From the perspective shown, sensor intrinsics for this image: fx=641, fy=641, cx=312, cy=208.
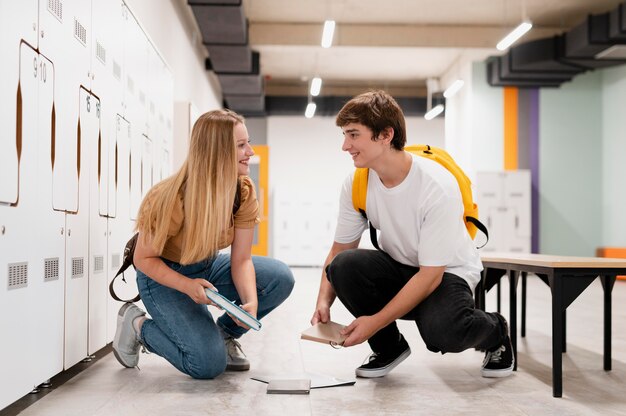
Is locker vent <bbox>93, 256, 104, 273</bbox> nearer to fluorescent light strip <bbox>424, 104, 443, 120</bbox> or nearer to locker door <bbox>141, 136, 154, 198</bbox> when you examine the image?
locker door <bbox>141, 136, 154, 198</bbox>

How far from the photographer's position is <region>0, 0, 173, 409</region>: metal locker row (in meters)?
1.95

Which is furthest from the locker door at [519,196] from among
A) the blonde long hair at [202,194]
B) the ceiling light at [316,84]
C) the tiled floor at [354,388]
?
the blonde long hair at [202,194]

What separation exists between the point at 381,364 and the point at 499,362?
1.53ft

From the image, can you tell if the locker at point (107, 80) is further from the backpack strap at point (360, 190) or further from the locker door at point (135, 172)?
the backpack strap at point (360, 190)

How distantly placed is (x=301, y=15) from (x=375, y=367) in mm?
7540

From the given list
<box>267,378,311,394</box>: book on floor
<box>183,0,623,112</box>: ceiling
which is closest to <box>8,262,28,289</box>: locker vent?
<box>267,378,311,394</box>: book on floor

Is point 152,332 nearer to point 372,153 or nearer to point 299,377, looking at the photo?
point 299,377

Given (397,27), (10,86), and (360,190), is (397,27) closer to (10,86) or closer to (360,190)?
(360,190)

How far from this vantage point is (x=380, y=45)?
9664 mm

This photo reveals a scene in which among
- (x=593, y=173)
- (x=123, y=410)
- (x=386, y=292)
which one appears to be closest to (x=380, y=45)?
(x=593, y=173)

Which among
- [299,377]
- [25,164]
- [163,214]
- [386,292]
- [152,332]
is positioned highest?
[25,164]

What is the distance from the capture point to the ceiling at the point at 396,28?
8.80 meters

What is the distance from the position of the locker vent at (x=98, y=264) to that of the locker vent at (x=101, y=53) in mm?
909

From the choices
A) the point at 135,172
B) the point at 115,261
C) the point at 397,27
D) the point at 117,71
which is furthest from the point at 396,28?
the point at 115,261
